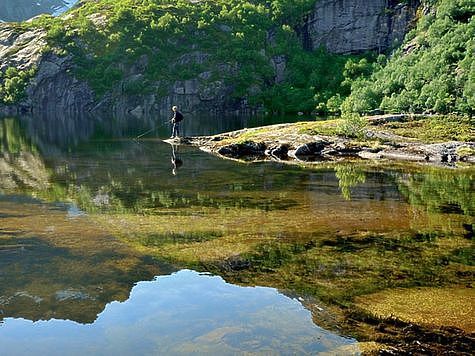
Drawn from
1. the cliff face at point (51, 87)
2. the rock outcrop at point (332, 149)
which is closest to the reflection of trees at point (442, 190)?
the rock outcrop at point (332, 149)

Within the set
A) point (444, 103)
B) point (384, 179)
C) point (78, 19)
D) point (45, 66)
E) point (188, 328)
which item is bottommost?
point (188, 328)

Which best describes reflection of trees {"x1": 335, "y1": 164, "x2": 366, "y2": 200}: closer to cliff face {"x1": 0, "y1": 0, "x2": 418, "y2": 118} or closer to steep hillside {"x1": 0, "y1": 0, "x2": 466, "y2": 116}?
steep hillside {"x1": 0, "y1": 0, "x2": 466, "y2": 116}

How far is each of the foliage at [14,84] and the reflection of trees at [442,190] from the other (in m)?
131

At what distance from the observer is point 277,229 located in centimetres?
1670

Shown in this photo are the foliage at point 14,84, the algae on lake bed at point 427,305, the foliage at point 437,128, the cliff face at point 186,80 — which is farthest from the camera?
the foliage at point 14,84

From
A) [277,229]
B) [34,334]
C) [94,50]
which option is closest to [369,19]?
[94,50]

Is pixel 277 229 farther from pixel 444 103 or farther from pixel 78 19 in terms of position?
pixel 78 19

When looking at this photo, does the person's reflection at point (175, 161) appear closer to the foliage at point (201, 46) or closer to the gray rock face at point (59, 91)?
the foliage at point (201, 46)

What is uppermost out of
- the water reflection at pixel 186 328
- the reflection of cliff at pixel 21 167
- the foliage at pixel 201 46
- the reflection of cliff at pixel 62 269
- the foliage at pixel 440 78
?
the foliage at pixel 201 46

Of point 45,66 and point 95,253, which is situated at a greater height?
point 45,66

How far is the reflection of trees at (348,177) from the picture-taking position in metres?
24.2

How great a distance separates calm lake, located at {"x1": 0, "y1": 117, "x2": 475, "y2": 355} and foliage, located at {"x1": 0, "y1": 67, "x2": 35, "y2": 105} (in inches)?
4808

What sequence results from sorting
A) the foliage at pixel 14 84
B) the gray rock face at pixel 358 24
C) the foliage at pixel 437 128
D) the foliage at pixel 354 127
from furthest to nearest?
the foliage at pixel 14 84 → the gray rock face at pixel 358 24 → the foliage at pixel 354 127 → the foliage at pixel 437 128

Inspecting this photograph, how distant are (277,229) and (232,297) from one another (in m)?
Result: 5.74
